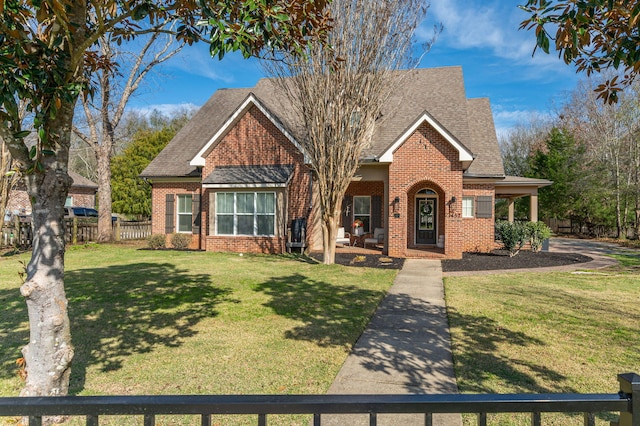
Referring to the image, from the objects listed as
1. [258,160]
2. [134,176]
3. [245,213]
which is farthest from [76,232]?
[134,176]

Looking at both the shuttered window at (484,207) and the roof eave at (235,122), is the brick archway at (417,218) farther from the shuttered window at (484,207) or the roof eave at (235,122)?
the roof eave at (235,122)

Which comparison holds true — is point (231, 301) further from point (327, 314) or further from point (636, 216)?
point (636, 216)

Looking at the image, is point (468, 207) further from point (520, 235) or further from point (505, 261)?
point (505, 261)

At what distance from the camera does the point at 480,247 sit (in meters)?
16.9

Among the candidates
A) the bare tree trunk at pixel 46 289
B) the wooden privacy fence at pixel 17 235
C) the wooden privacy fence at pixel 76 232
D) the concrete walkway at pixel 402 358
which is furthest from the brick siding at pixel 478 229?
the wooden privacy fence at pixel 17 235

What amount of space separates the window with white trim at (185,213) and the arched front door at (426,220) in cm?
1123

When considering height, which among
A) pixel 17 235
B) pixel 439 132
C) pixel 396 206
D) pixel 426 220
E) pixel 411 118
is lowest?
pixel 17 235

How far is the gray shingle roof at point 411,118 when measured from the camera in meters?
16.9

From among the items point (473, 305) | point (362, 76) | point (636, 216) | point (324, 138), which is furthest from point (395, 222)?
point (636, 216)

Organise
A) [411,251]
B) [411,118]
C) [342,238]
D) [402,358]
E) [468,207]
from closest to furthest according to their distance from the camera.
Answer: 1. [402,358]
2. [411,251]
3. [468,207]
4. [342,238]
5. [411,118]

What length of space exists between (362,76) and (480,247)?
9734 mm

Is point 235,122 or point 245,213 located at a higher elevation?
point 235,122

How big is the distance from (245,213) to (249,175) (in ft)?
5.45

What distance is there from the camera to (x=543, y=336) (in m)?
5.85
